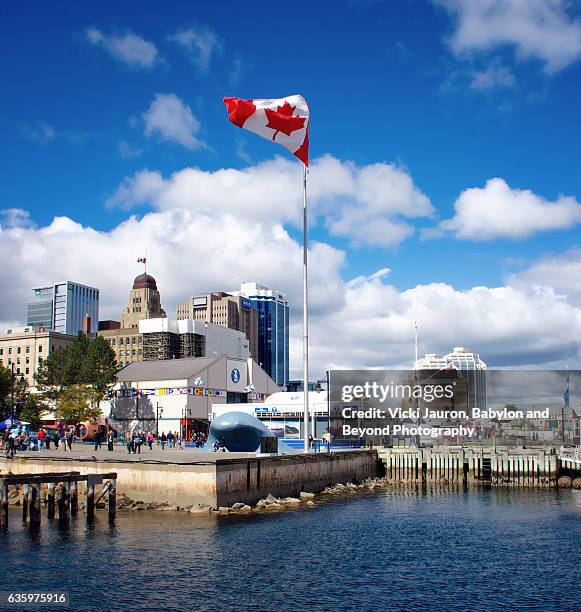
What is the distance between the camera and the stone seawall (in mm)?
41250

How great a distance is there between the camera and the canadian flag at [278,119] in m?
42.5

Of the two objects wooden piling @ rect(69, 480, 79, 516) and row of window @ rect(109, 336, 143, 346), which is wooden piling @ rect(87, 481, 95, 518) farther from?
row of window @ rect(109, 336, 143, 346)

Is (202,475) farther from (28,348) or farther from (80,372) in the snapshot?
(28,348)

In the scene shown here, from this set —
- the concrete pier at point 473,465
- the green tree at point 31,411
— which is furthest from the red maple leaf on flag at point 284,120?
the green tree at point 31,411

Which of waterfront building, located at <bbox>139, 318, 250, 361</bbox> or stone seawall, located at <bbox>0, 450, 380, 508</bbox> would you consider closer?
stone seawall, located at <bbox>0, 450, 380, 508</bbox>

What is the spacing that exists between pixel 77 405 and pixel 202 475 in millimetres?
62377

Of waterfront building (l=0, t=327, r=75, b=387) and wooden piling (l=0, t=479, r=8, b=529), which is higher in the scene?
waterfront building (l=0, t=327, r=75, b=387)

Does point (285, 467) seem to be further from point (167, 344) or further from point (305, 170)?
point (167, 344)

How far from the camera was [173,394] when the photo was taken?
336 ft

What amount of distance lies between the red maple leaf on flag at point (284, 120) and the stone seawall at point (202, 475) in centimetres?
1996

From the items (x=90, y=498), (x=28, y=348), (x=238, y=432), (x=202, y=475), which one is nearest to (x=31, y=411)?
(x=238, y=432)

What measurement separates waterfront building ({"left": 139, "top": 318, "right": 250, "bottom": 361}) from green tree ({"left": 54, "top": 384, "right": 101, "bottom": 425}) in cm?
5546

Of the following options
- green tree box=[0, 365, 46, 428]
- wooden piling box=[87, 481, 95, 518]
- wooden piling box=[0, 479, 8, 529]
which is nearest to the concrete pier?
wooden piling box=[87, 481, 95, 518]

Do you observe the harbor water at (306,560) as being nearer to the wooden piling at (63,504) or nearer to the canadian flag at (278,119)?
the wooden piling at (63,504)
